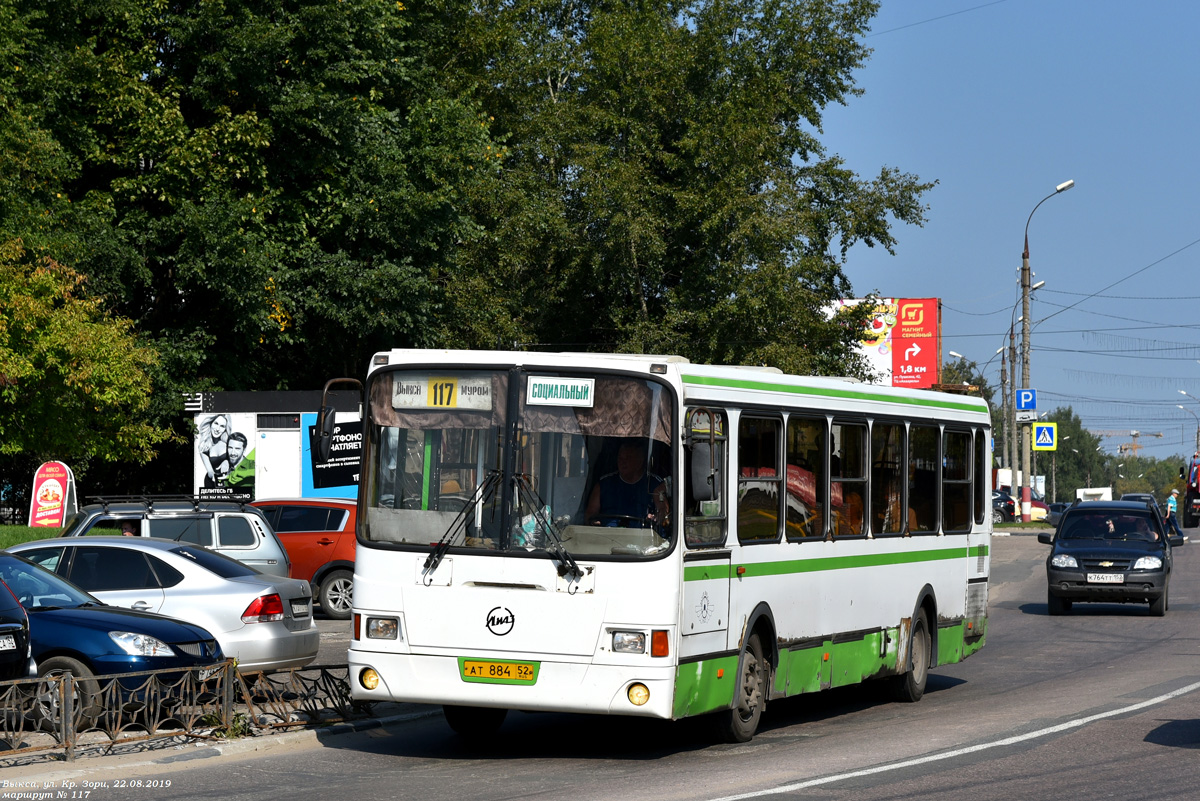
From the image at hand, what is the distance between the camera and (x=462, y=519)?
10.1 m

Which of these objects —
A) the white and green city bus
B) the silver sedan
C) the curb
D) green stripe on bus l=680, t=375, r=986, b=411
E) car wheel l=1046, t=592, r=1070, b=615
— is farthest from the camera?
car wheel l=1046, t=592, r=1070, b=615

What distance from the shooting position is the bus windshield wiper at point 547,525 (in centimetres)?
982

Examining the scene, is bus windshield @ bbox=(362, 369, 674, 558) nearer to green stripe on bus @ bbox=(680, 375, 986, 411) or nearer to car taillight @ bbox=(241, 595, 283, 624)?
green stripe on bus @ bbox=(680, 375, 986, 411)

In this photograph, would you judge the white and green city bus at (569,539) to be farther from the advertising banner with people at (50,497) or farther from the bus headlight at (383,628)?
the advertising banner with people at (50,497)

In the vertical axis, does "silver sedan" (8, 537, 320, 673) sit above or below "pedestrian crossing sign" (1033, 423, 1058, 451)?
below

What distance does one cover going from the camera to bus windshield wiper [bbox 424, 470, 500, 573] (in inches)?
397

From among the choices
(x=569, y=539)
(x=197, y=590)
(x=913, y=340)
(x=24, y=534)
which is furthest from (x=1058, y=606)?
(x=913, y=340)

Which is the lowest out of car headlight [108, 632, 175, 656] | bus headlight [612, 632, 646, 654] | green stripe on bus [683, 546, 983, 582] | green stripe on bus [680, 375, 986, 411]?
car headlight [108, 632, 175, 656]

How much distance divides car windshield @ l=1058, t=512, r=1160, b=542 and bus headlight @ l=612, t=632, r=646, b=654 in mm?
17359

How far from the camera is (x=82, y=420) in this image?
29219 millimetres

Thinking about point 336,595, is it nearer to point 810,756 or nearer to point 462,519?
point 462,519

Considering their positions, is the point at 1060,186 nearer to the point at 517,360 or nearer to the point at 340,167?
the point at 340,167

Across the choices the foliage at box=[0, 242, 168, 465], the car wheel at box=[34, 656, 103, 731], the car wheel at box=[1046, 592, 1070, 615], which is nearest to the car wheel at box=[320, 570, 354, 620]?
the foliage at box=[0, 242, 168, 465]

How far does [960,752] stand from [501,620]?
140 inches
